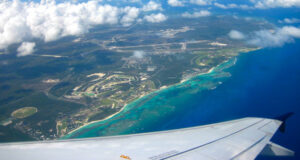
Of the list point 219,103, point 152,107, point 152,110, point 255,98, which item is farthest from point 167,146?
point 255,98

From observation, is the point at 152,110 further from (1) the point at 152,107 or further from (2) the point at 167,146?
(2) the point at 167,146

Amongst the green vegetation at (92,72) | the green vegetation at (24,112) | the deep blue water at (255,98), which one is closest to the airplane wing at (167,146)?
the deep blue water at (255,98)

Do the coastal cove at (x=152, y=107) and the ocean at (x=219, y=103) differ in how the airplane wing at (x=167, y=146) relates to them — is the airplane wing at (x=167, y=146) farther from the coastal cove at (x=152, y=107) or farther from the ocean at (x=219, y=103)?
the coastal cove at (x=152, y=107)

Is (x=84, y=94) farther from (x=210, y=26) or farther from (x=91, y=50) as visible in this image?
(x=210, y=26)

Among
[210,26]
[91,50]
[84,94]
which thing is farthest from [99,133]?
[210,26]

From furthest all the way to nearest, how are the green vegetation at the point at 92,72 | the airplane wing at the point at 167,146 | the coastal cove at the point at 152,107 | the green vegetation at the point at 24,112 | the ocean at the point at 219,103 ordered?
1. the green vegetation at the point at 24,112
2. the green vegetation at the point at 92,72
3. the coastal cove at the point at 152,107
4. the ocean at the point at 219,103
5. the airplane wing at the point at 167,146

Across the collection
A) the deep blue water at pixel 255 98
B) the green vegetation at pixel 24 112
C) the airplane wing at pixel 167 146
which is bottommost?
the deep blue water at pixel 255 98
